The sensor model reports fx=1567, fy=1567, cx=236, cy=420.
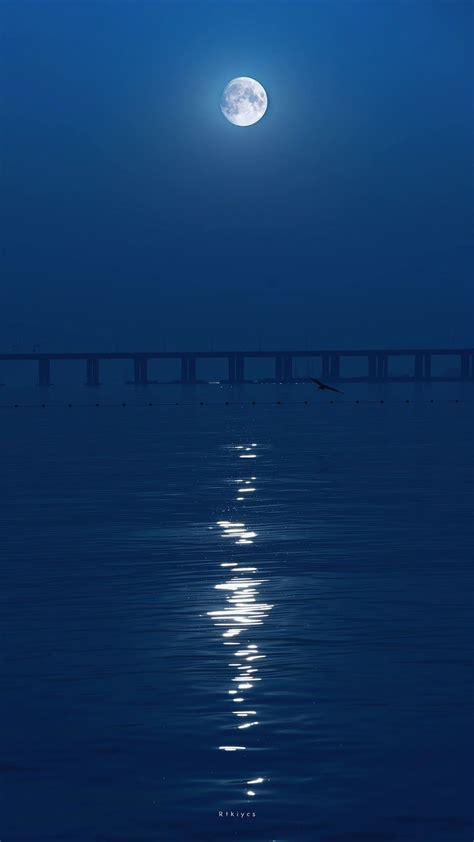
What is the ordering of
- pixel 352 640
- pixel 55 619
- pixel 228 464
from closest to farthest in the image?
1. pixel 352 640
2. pixel 55 619
3. pixel 228 464

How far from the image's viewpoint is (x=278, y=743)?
17.7 metres

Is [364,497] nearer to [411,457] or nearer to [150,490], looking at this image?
[150,490]

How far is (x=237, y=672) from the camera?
21.7 m

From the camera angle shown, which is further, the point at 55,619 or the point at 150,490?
the point at 150,490

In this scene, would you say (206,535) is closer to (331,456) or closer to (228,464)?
(228,464)

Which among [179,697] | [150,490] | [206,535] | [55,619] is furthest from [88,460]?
[179,697]

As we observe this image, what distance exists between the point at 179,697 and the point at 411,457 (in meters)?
67.2

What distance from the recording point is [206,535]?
141 ft

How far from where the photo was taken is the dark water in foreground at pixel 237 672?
600 inches

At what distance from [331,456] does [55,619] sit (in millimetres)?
62582

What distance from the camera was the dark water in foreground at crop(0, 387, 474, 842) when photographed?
50.0ft

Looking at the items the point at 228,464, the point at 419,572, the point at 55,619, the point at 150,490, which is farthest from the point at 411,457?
the point at 55,619

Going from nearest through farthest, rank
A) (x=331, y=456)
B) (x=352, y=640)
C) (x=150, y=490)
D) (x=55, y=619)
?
(x=352, y=640)
(x=55, y=619)
(x=150, y=490)
(x=331, y=456)

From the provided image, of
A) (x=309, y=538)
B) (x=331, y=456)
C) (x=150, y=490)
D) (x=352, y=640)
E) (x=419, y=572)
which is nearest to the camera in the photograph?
(x=352, y=640)
